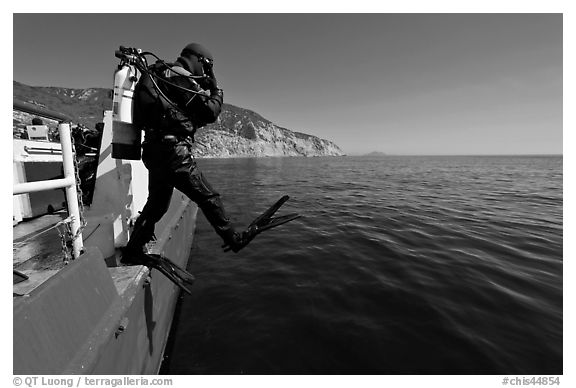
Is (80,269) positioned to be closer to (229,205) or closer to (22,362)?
(22,362)

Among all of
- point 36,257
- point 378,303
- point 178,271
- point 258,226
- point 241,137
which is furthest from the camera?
point 241,137

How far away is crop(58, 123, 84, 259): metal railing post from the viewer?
212 centimetres

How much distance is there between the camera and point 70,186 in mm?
2188

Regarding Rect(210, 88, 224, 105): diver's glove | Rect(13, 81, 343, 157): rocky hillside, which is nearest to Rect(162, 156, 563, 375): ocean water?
Rect(210, 88, 224, 105): diver's glove

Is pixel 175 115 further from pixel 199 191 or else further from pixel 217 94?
pixel 199 191

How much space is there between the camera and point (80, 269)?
2098 mm

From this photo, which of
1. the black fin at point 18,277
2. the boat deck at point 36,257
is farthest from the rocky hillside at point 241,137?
the black fin at point 18,277

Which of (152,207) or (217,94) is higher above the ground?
(217,94)

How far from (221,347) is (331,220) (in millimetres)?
6744

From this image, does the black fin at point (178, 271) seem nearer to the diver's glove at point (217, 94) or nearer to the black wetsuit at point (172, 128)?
the black wetsuit at point (172, 128)

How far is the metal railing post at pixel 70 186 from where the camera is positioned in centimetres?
212

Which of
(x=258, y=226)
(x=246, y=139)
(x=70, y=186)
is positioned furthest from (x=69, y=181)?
(x=246, y=139)

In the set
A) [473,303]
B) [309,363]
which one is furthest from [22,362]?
[473,303]

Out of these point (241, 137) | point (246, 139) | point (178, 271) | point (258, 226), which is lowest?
point (178, 271)
